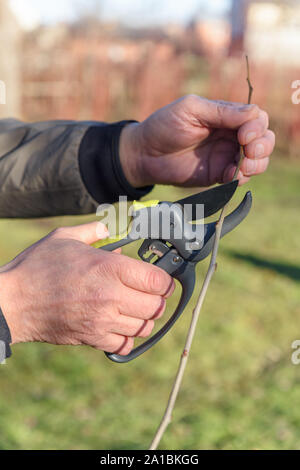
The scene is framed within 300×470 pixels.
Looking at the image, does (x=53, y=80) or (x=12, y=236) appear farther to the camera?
(x=53, y=80)

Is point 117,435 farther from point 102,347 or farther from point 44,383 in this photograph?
point 102,347

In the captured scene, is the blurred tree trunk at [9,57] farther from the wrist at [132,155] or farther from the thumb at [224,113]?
the thumb at [224,113]

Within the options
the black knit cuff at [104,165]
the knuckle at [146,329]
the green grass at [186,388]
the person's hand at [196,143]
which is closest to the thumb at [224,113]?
the person's hand at [196,143]

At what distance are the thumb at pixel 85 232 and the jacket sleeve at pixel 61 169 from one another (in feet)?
2.27

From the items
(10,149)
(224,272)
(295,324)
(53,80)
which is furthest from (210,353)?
(53,80)

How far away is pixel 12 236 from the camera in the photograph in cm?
672

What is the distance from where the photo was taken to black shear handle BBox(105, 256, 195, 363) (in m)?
1.62

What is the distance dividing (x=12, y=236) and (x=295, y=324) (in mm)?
3792

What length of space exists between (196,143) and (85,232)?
2.28 ft

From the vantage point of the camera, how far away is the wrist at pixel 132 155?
7.68ft

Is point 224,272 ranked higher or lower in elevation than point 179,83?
lower

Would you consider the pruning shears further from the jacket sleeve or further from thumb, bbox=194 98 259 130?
the jacket sleeve

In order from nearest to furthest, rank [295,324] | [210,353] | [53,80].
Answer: [210,353]
[295,324]
[53,80]

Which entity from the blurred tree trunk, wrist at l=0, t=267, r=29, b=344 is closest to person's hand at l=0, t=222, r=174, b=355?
wrist at l=0, t=267, r=29, b=344
